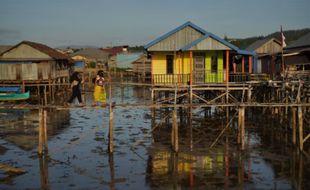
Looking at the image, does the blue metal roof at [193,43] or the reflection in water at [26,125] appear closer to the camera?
the reflection in water at [26,125]

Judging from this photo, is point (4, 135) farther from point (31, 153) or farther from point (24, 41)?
point (24, 41)

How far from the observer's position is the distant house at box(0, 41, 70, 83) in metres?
37.3

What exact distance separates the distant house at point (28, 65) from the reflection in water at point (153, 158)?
12551 mm

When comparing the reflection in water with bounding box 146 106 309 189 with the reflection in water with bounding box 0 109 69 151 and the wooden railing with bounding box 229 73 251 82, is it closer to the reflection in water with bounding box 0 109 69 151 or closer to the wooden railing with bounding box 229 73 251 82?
the wooden railing with bounding box 229 73 251 82

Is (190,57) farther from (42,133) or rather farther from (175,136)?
(42,133)

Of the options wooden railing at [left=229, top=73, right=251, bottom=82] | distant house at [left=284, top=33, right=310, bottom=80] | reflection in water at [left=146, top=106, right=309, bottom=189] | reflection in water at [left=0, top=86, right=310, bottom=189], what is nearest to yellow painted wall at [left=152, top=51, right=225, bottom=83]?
wooden railing at [left=229, top=73, right=251, bottom=82]

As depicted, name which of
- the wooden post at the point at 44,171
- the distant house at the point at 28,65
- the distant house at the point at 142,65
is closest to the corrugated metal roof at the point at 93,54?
the distant house at the point at 142,65

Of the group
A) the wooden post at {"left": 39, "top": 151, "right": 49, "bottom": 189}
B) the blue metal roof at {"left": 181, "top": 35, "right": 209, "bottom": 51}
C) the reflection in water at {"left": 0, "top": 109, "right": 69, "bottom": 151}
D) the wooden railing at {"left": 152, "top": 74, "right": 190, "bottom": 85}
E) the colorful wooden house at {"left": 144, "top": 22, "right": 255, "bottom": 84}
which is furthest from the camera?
the wooden railing at {"left": 152, "top": 74, "right": 190, "bottom": 85}

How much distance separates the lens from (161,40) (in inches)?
979

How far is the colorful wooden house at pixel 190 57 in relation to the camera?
2409 cm

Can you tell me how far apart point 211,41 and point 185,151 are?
29.3 ft

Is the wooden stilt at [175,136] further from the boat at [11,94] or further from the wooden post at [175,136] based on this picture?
the boat at [11,94]

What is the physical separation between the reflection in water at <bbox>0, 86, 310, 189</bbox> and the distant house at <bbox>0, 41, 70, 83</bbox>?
12551 mm

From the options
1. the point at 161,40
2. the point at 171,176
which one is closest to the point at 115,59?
the point at 161,40
